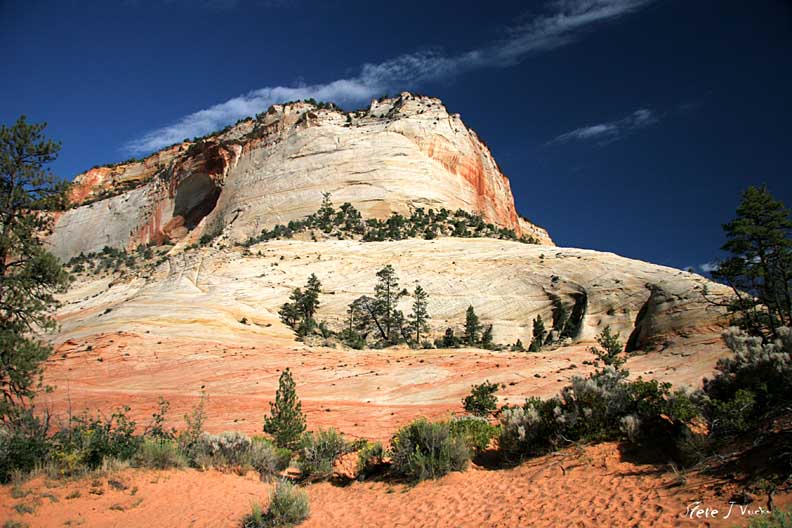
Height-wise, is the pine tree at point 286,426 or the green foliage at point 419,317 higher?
the green foliage at point 419,317

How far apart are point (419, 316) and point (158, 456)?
21.5 meters

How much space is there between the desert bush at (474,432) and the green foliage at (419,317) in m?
17.8

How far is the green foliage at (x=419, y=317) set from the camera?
1204 inches

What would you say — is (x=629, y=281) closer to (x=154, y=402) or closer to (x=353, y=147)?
(x=154, y=402)

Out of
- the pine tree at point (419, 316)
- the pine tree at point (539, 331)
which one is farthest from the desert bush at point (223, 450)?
the pine tree at point (539, 331)

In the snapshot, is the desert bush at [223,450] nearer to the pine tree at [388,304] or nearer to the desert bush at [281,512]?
the desert bush at [281,512]

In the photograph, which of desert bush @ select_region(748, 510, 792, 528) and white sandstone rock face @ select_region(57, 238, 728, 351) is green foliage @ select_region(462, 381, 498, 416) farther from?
white sandstone rock face @ select_region(57, 238, 728, 351)

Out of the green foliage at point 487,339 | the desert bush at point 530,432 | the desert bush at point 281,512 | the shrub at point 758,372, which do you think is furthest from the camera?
the green foliage at point 487,339

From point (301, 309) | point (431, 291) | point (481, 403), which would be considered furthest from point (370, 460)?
point (431, 291)

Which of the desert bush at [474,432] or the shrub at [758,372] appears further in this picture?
the desert bush at [474,432]

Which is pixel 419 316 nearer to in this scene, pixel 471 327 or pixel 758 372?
pixel 471 327

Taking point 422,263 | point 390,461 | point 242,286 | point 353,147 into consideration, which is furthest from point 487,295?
point 353,147

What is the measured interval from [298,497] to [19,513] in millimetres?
4123

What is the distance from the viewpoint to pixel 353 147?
216 ft
